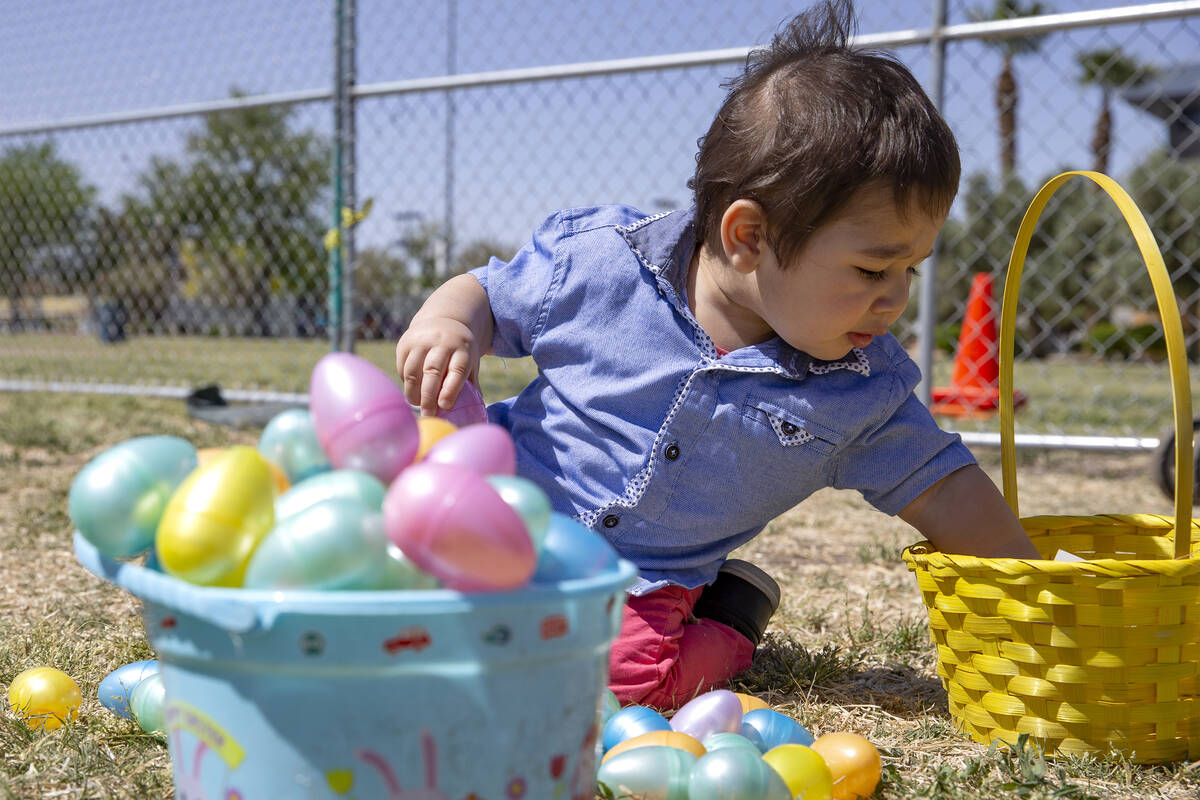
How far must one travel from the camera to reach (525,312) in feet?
5.98

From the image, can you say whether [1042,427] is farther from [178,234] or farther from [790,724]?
[178,234]

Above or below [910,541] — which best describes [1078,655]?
above

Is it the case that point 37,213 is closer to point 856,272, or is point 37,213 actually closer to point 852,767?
point 856,272

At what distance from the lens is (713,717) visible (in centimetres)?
130

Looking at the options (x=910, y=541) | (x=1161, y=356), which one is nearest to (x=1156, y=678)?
(x=910, y=541)

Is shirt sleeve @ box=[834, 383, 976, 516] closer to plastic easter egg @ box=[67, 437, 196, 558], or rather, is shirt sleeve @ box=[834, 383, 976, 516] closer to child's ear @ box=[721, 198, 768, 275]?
child's ear @ box=[721, 198, 768, 275]

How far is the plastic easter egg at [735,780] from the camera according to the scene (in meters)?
1.06

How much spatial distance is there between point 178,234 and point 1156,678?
8941 millimetres

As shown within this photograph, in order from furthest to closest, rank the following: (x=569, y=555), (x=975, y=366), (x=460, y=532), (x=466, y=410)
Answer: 1. (x=975, y=366)
2. (x=466, y=410)
3. (x=569, y=555)
4. (x=460, y=532)

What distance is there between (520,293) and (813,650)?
0.79 metres

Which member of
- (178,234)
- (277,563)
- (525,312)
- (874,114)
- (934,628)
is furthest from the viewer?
(178,234)

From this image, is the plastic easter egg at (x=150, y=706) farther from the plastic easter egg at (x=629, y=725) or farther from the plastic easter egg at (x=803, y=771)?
the plastic easter egg at (x=803, y=771)

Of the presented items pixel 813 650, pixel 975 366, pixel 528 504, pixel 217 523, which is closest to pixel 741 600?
pixel 813 650

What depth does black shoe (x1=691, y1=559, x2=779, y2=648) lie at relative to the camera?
178 centimetres
